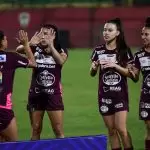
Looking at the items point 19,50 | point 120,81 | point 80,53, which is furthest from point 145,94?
point 80,53

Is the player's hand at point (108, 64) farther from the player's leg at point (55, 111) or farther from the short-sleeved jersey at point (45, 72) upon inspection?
the player's leg at point (55, 111)

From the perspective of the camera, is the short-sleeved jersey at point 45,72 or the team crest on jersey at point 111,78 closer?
the team crest on jersey at point 111,78

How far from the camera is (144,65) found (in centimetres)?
967

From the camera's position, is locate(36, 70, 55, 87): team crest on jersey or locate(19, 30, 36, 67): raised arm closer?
locate(19, 30, 36, 67): raised arm

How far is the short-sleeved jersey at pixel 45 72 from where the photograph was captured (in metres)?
9.97

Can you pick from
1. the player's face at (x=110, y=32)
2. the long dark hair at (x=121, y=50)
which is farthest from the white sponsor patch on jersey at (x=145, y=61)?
the player's face at (x=110, y=32)

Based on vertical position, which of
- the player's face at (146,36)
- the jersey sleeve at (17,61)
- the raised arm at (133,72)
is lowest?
the raised arm at (133,72)

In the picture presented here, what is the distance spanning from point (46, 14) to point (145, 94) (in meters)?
28.3

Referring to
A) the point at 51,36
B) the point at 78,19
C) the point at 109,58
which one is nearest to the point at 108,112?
the point at 109,58

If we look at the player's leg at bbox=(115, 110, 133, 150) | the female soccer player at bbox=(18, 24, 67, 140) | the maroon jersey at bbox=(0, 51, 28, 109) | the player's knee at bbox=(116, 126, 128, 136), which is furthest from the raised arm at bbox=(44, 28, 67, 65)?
the player's knee at bbox=(116, 126, 128, 136)

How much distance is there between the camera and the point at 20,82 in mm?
20484

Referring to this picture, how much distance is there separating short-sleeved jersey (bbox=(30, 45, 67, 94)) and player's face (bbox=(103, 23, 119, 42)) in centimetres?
87

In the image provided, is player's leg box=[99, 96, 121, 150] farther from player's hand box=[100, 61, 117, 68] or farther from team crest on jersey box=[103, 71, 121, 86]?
player's hand box=[100, 61, 117, 68]

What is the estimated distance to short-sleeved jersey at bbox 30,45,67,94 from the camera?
392 inches
